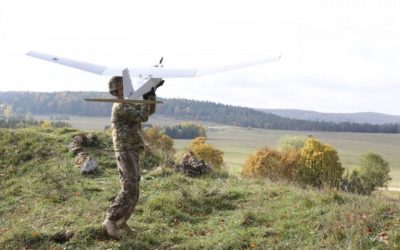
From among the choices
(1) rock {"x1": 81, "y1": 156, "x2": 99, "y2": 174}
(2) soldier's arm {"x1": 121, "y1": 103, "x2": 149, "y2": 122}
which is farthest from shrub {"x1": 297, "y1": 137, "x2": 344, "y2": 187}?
(2) soldier's arm {"x1": 121, "y1": 103, "x2": 149, "y2": 122}

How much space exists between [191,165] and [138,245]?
642 centimetres

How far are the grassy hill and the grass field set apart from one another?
300ft

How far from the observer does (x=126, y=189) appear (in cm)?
877

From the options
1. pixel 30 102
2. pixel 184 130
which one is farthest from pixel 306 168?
pixel 30 102

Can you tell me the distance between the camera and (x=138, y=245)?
851cm

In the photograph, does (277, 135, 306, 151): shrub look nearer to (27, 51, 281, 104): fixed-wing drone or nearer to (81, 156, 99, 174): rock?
(81, 156, 99, 174): rock

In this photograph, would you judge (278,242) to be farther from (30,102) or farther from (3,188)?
(30,102)

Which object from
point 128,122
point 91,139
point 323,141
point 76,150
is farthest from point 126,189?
point 323,141

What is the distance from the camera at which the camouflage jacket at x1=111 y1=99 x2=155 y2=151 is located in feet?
28.4

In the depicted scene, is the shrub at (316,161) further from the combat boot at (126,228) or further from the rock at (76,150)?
the combat boot at (126,228)

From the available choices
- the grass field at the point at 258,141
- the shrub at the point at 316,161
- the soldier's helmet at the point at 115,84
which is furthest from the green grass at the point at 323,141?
the soldier's helmet at the point at 115,84

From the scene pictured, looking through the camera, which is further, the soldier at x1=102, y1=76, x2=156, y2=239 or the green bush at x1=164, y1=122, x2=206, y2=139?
the green bush at x1=164, y1=122, x2=206, y2=139

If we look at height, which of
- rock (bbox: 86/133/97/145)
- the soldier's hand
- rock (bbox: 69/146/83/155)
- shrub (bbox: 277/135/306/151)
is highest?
the soldier's hand

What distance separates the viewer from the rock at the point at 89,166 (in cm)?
1430
